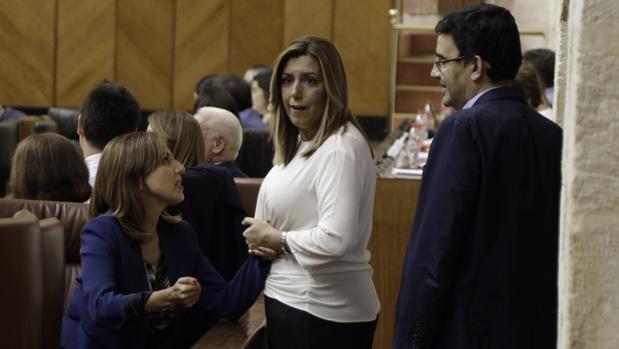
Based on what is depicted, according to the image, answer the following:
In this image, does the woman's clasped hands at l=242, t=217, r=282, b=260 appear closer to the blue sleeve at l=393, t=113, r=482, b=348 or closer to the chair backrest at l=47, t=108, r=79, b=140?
the blue sleeve at l=393, t=113, r=482, b=348

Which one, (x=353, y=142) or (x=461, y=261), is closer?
(x=461, y=261)

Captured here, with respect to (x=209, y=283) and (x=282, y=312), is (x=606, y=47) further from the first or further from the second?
(x=209, y=283)

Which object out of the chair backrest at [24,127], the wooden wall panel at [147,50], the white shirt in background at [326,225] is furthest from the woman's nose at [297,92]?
the wooden wall panel at [147,50]

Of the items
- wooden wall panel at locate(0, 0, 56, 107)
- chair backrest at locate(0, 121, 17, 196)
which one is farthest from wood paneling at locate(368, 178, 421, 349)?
wooden wall panel at locate(0, 0, 56, 107)

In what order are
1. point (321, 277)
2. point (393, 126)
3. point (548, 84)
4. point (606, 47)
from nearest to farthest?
1. point (606, 47)
2. point (321, 277)
3. point (548, 84)
4. point (393, 126)

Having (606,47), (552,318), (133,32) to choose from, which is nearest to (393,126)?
(133,32)

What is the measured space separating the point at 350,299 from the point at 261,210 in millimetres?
315

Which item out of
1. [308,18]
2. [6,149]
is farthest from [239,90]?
[308,18]

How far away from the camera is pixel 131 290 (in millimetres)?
2973

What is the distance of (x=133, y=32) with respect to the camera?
13.6 meters

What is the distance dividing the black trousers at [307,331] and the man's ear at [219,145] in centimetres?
146

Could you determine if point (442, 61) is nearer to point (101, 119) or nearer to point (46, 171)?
point (46, 171)

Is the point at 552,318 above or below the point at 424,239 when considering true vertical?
below

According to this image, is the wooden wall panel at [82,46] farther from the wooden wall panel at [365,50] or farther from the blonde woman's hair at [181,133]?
the blonde woman's hair at [181,133]
